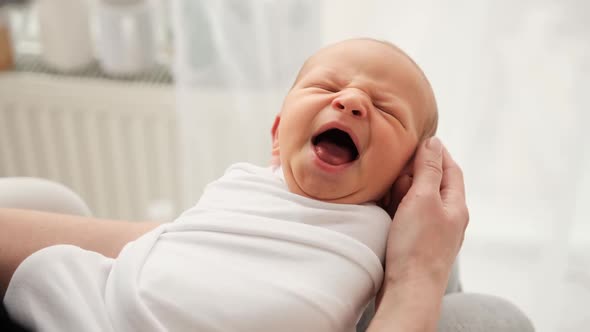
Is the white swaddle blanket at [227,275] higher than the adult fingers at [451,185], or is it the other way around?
the adult fingers at [451,185]

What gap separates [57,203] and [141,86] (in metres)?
0.63

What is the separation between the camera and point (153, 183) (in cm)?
186

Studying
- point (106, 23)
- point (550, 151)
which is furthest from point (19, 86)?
point (550, 151)

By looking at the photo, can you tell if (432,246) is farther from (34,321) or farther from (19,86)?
(19,86)

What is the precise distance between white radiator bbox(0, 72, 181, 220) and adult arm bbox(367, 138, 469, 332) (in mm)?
952

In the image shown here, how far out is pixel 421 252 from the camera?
34.4 inches

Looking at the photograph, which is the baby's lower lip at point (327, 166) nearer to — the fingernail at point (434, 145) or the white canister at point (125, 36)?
the fingernail at point (434, 145)

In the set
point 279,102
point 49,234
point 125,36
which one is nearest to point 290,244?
point 49,234

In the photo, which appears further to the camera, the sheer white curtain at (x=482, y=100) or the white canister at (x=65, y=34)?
the white canister at (x=65, y=34)

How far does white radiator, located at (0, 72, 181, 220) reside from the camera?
1737 millimetres

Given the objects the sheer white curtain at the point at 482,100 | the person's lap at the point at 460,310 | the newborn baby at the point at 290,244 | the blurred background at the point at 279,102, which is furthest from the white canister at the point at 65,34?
the newborn baby at the point at 290,244

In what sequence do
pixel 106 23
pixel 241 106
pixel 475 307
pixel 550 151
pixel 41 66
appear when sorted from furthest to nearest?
pixel 41 66, pixel 106 23, pixel 241 106, pixel 550 151, pixel 475 307

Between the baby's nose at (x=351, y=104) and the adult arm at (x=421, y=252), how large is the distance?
0.12 meters

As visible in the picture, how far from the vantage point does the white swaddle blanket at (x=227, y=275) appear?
0.85m
